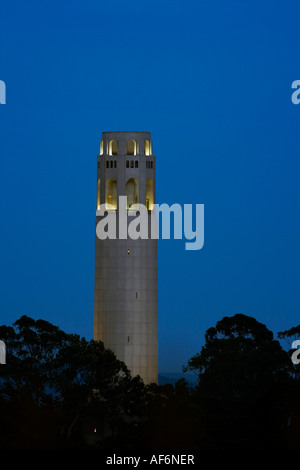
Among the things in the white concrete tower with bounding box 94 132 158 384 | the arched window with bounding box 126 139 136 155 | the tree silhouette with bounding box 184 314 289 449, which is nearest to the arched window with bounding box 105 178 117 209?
the white concrete tower with bounding box 94 132 158 384

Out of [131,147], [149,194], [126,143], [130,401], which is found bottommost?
[130,401]

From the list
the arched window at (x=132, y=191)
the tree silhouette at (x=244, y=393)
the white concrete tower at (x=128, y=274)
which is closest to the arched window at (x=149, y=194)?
the white concrete tower at (x=128, y=274)

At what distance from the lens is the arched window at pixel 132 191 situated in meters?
142

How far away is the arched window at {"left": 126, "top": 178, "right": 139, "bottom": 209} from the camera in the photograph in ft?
468

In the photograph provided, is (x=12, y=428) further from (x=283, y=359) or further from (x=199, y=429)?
(x=283, y=359)

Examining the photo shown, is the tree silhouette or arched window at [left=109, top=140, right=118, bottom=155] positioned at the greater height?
arched window at [left=109, top=140, right=118, bottom=155]

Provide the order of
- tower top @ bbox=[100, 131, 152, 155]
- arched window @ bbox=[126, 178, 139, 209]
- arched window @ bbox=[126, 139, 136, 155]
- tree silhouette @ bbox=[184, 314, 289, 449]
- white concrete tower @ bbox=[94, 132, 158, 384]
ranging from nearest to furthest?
tree silhouette @ bbox=[184, 314, 289, 449], white concrete tower @ bbox=[94, 132, 158, 384], arched window @ bbox=[126, 178, 139, 209], tower top @ bbox=[100, 131, 152, 155], arched window @ bbox=[126, 139, 136, 155]

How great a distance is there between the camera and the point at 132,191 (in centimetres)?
14325

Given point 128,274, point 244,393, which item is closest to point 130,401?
point 244,393

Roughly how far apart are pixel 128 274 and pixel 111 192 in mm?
8779

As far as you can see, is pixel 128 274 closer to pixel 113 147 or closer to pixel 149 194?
pixel 149 194

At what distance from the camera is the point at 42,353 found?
119250mm

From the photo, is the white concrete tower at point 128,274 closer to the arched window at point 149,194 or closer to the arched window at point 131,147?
the arched window at point 131,147

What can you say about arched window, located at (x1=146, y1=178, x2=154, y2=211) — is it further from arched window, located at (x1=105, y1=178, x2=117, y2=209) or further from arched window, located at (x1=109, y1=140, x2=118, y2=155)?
arched window, located at (x1=109, y1=140, x2=118, y2=155)
